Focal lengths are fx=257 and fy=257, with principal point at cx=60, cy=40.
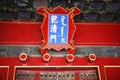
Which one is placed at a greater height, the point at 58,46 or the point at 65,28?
the point at 65,28

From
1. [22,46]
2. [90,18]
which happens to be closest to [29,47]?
[22,46]

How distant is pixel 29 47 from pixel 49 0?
4.07 ft

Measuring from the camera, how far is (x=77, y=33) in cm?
660

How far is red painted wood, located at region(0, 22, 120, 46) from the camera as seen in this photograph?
638 cm

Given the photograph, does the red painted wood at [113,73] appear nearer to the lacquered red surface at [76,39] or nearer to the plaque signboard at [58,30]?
the lacquered red surface at [76,39]

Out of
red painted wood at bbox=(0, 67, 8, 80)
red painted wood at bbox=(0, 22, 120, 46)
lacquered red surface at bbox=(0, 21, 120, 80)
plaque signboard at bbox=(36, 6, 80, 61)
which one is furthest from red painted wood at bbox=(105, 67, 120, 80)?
red painted wood at bbox=(0, 67, 8, 80)

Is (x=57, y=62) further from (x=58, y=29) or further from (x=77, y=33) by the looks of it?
(x=77, y=33)

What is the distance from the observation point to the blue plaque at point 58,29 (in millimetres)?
6086

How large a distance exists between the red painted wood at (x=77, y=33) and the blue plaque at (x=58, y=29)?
1.48 feet

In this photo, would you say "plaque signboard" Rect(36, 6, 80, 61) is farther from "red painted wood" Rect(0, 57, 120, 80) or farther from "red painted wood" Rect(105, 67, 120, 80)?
"red painted wood" Rect(105, 67, 120, 80)

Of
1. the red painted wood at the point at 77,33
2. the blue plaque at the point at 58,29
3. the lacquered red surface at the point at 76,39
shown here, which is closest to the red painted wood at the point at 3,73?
the lacquered red surface at the point at 76,39

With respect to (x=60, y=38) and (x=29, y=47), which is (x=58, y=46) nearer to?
(x=60, y=38)

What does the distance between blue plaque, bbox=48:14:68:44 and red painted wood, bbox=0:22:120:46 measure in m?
0.45

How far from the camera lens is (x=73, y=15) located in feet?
20.3
